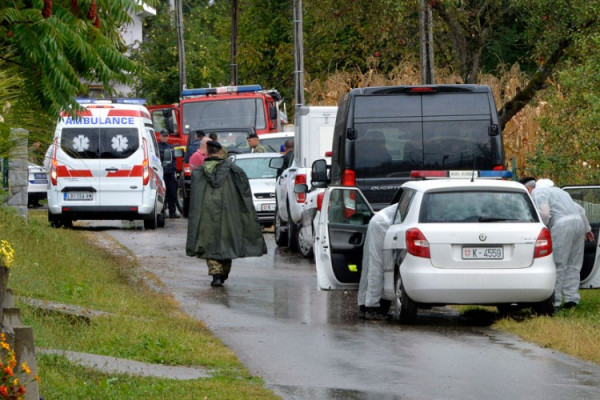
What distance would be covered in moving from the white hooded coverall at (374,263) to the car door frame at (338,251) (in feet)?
0.80

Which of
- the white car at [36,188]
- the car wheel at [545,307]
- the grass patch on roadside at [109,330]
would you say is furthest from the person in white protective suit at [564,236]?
the white car at [36,188]

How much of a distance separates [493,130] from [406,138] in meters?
1.04

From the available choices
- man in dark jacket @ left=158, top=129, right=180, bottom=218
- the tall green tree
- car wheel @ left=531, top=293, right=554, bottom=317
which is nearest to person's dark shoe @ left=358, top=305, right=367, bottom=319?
car wheel @ left=531, top=293, right=554, bottom=317

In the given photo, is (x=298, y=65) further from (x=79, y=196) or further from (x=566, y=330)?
(x=566, y=330)

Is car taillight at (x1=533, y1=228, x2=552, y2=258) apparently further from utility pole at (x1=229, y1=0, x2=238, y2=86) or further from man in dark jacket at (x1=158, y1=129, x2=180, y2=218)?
utility pole at (x1=229, y1=0, x2=238, y2=86)

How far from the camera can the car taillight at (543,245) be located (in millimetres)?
13320

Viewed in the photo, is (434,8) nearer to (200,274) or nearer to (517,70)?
(517,70)

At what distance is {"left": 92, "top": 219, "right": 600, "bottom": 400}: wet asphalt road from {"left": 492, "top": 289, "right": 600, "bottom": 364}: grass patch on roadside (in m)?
0.17

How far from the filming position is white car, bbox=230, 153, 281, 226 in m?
26.8

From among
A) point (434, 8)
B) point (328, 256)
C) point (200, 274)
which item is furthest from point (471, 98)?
point (434, 8)

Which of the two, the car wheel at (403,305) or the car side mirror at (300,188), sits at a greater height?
the car side mirror at (300,188)

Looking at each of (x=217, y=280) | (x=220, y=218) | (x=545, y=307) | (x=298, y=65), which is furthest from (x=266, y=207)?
(x=545, y=307)

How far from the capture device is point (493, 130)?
1639 centimetres

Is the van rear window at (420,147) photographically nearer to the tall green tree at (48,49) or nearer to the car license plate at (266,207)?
the tall green tree at (48,49)
